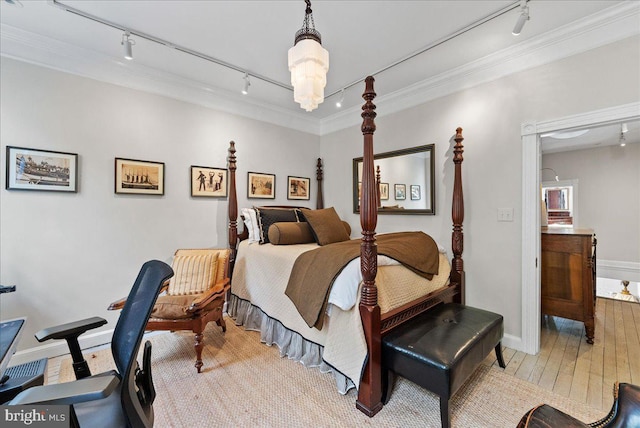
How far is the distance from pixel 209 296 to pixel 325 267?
1.09 metres

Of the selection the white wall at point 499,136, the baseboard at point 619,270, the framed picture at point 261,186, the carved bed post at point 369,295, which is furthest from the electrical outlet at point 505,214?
the baseboard at point 619,270

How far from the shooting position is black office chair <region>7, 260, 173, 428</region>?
823mm

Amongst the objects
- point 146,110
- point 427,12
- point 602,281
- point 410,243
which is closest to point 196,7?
point 146,110

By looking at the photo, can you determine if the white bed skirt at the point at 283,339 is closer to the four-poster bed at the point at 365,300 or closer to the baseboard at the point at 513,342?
the four-poster bed at the point at 365,300

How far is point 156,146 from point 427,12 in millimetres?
2827

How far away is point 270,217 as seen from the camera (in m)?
3.29

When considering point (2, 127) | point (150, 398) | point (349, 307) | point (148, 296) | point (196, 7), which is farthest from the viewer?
point (2, 127)

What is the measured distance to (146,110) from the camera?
2820 millimetres

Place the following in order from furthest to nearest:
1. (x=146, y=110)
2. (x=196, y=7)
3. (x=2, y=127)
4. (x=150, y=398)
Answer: (x=146, y=110)
(x=2, y=127)
(x=196, y=7)
(x=150, y=398)

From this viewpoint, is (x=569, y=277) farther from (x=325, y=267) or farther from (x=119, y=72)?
(x=119, y=72)

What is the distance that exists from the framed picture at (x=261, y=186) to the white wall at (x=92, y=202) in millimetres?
420

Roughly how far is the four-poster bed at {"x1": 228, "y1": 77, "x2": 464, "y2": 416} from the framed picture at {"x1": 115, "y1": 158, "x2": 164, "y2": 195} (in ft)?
3.83

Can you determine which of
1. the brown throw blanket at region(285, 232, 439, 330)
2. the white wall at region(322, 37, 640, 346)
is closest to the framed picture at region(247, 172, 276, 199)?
the brown throw blanket at region(285, 232, 439, 330)

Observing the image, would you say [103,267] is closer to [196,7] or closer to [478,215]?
[196,7]
